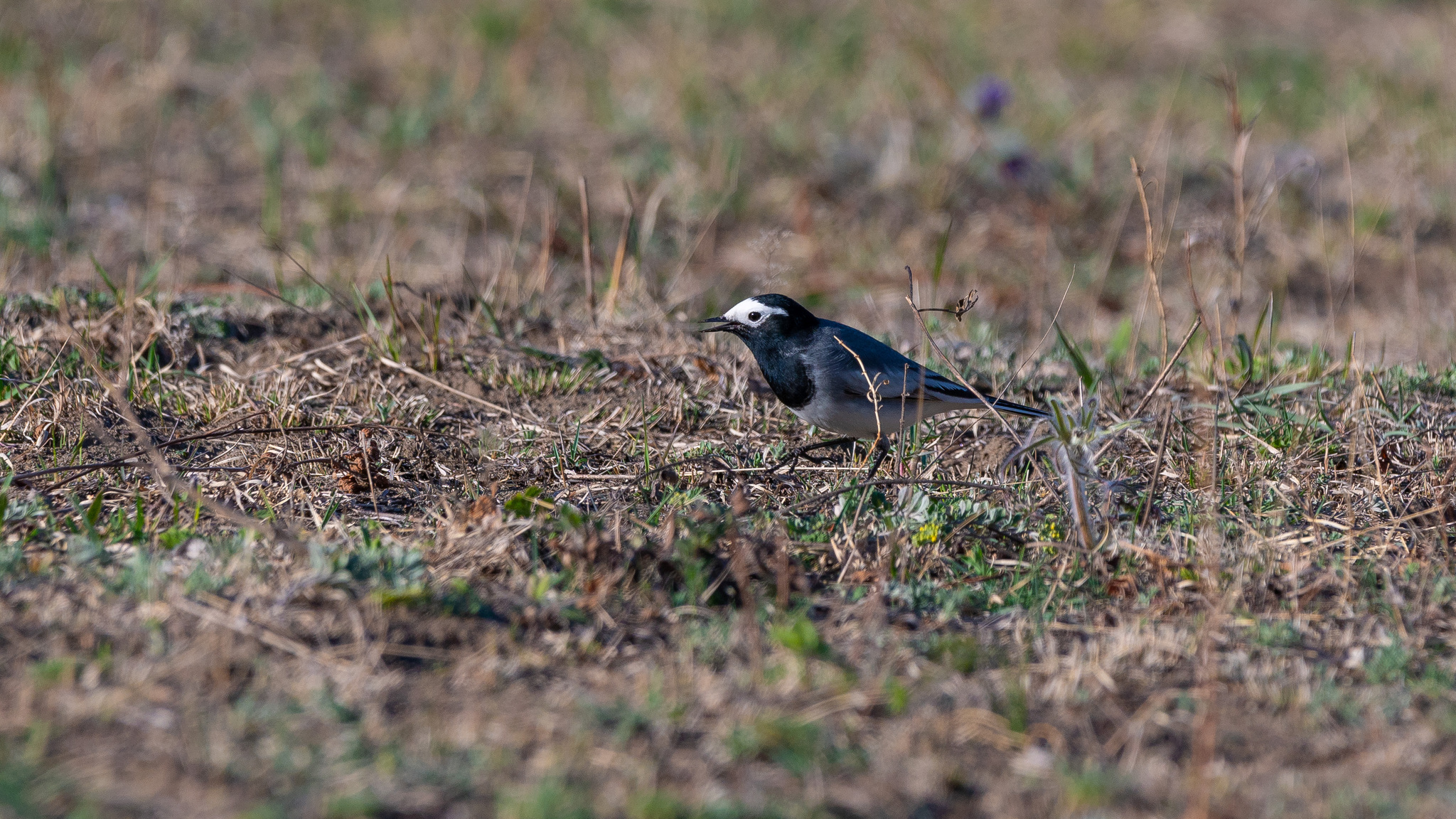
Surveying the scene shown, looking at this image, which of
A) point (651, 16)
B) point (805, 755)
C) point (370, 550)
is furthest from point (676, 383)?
point (651, 16)

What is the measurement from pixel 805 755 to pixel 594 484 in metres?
1.88

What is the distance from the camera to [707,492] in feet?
15.1

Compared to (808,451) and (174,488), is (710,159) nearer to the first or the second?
(808,451)

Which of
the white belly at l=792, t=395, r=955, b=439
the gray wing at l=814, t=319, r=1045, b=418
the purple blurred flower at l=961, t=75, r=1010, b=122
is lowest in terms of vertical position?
the white belly at l=792, t=395, r=955, b=439

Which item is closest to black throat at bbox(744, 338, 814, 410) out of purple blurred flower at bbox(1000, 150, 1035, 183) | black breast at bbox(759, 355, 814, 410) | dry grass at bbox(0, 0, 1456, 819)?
black breast at bbox(759, 355, 814, 410)

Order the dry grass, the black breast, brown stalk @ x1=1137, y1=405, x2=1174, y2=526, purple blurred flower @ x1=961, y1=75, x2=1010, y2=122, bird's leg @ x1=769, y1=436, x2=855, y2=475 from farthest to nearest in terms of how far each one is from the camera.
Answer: purple blurred flower @ x1=961, y1=75, x2=1010, y2=122, the black breast, bird's leg @ x1=769, y1=436, x2=855, y2=475, brown stalk @ x1=1137, y1=405, x2=1174, y2=526, the dry grass

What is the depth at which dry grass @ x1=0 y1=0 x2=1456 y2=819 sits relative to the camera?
295cm

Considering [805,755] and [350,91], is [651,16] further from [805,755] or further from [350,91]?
[805,755]

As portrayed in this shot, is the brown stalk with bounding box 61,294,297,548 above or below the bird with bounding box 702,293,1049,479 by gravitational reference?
below

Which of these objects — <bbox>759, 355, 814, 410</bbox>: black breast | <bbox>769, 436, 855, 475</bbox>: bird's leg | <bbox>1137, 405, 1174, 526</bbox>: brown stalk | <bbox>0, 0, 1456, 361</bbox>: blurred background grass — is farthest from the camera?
<bbox>0, 0, 1456, 361</bbox>: blurred background grass

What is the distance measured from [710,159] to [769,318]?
4.12 meters

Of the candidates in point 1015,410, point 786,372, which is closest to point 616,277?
point 786,372

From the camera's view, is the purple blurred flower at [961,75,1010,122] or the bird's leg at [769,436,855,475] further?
the purple blurred flower at [961,75,1010,122]

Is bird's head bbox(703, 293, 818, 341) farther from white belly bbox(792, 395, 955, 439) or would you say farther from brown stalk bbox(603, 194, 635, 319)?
brown stalk bbox(603, 194, 635, 319)
